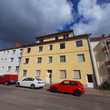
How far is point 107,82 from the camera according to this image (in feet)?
71.3

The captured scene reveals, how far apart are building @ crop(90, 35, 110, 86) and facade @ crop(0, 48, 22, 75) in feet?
62.9

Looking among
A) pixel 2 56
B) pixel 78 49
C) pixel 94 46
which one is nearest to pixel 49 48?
pixel 78 49

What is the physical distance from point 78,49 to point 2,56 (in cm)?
2363

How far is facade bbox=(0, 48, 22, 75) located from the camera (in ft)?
110

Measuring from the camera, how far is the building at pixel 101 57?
73.4 ft

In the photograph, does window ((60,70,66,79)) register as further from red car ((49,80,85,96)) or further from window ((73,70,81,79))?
red car ((49,80,85,96))

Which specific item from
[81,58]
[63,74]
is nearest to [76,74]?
[63,74]

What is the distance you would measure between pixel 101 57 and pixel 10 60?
24.0 m


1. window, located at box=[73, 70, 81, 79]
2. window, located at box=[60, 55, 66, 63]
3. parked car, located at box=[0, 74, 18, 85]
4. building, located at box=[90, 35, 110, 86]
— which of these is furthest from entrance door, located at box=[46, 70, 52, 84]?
building, located at box=[90, 35, 110, 86]

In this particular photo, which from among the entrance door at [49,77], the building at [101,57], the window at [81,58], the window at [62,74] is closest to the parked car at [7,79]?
the entrance door at [49,77]

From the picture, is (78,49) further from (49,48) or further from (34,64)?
(34,64)

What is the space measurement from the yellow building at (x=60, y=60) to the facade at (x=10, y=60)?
354 cm

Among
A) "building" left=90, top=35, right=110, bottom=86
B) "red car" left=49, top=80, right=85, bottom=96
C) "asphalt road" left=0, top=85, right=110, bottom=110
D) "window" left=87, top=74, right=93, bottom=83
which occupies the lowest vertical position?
"asphalt road" left=0, top=85, right=110, bottom=110

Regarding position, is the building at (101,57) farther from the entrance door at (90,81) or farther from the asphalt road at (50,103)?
the asphalt road at (50,103)
